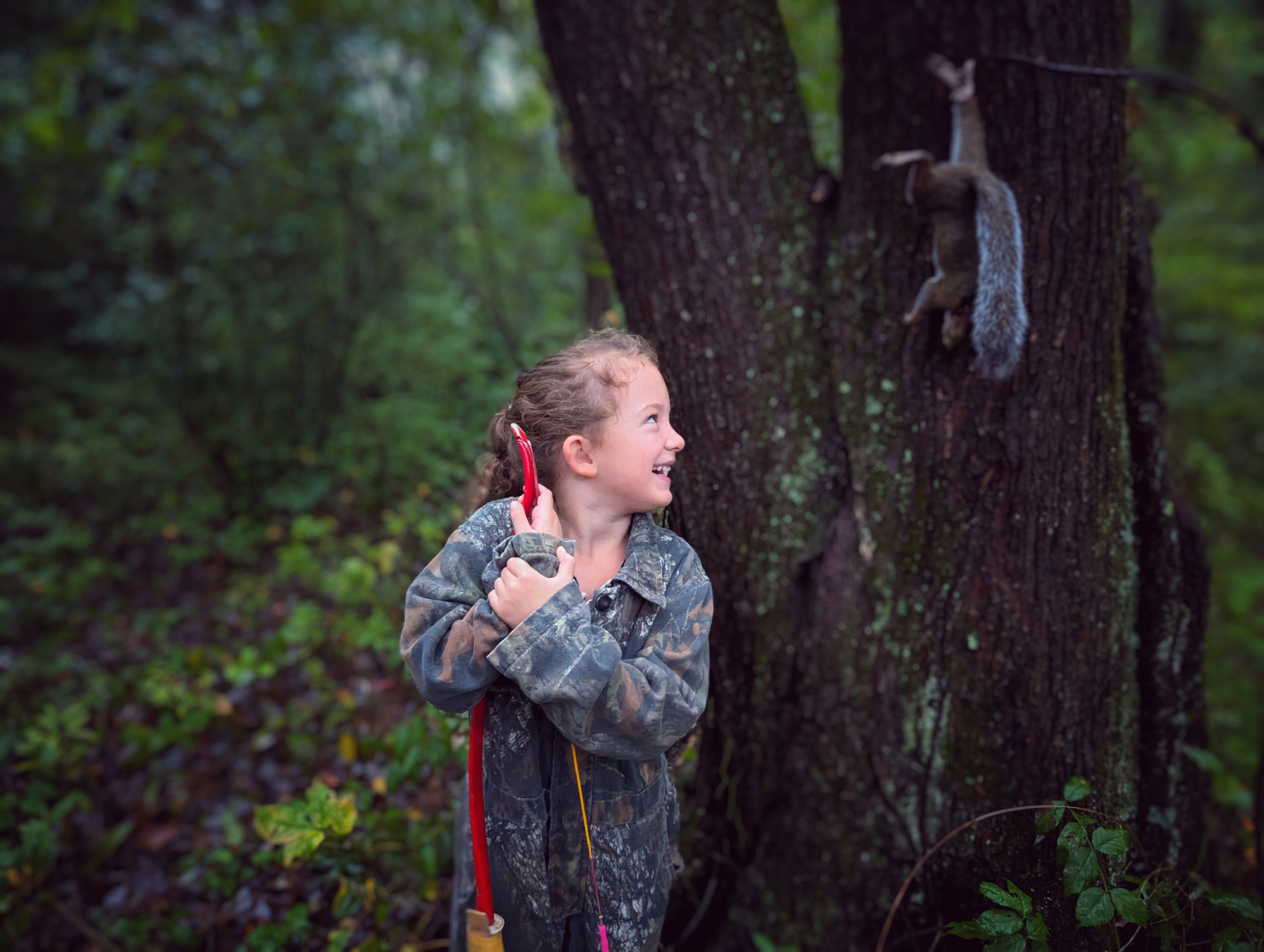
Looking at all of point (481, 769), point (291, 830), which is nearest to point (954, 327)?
point (481, 769)

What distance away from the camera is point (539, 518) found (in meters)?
1.38

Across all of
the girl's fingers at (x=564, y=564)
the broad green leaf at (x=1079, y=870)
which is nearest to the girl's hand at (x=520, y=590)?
the girl's fingers at (x=564, y=564)

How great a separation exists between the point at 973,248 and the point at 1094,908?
1523 millimetres

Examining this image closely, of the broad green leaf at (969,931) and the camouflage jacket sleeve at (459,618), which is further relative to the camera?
the broad green leaf at (969,931)

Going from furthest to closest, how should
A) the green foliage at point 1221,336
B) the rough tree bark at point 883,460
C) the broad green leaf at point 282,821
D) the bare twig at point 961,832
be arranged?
the green foliage at point 1221,336 → the broad green leaf at point 282,821 → the rough tree bark at point 883,460 → the bare twig at point 961,832

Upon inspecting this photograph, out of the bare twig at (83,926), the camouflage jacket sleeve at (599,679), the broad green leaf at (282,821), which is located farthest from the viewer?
the bare twig at (83,926)

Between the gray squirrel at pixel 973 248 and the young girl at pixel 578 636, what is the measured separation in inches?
33.7

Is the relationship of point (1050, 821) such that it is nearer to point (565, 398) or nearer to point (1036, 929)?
point (1036, 929)

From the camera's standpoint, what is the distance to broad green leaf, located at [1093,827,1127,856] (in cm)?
150

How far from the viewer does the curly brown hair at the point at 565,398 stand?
145 centimetres

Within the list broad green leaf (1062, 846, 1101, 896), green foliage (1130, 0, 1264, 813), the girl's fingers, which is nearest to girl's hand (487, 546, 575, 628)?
the girl's fingers

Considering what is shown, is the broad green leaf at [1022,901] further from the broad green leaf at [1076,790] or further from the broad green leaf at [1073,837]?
the broad green leaf at [1076,790]

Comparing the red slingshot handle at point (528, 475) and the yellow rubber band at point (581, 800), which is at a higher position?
the red slingshot handle at point (528, 475)

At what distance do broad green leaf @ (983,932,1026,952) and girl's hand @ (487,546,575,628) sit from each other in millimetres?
1197
